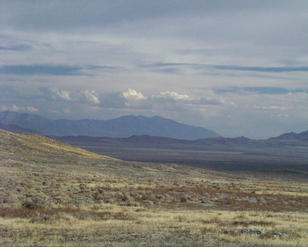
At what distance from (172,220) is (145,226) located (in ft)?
8.86

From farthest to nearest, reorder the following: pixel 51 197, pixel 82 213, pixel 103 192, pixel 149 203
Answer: pixel 103 192 → pixel 149 203 → pixel 51 197 → pixel 82 213

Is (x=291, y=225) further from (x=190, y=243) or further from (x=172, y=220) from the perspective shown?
(x=190, y=243)

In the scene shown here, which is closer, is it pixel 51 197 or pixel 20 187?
pixel 51 197

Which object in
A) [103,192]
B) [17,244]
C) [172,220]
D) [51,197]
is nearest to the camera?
[17,244]

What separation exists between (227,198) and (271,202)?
3795 mm

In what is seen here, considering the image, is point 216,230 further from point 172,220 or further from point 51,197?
point 51,197

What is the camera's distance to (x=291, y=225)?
18547 mm

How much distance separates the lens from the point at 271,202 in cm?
3394

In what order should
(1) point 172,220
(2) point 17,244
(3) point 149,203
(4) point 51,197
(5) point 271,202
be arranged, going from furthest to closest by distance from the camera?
(5) point 271,202, (3) point 149,203, (4) point 51,197, (1) point 172,220, (2) point 17,244

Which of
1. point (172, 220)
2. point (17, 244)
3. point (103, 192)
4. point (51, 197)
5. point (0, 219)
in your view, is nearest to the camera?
point (17, 244)

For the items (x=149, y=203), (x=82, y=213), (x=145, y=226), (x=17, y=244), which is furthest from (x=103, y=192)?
(x=17, y=244)

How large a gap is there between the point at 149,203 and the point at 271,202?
1212 centimetres

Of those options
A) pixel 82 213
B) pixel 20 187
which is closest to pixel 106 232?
pixel 82 213

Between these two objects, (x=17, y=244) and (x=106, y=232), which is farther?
(x=106, y=232)
